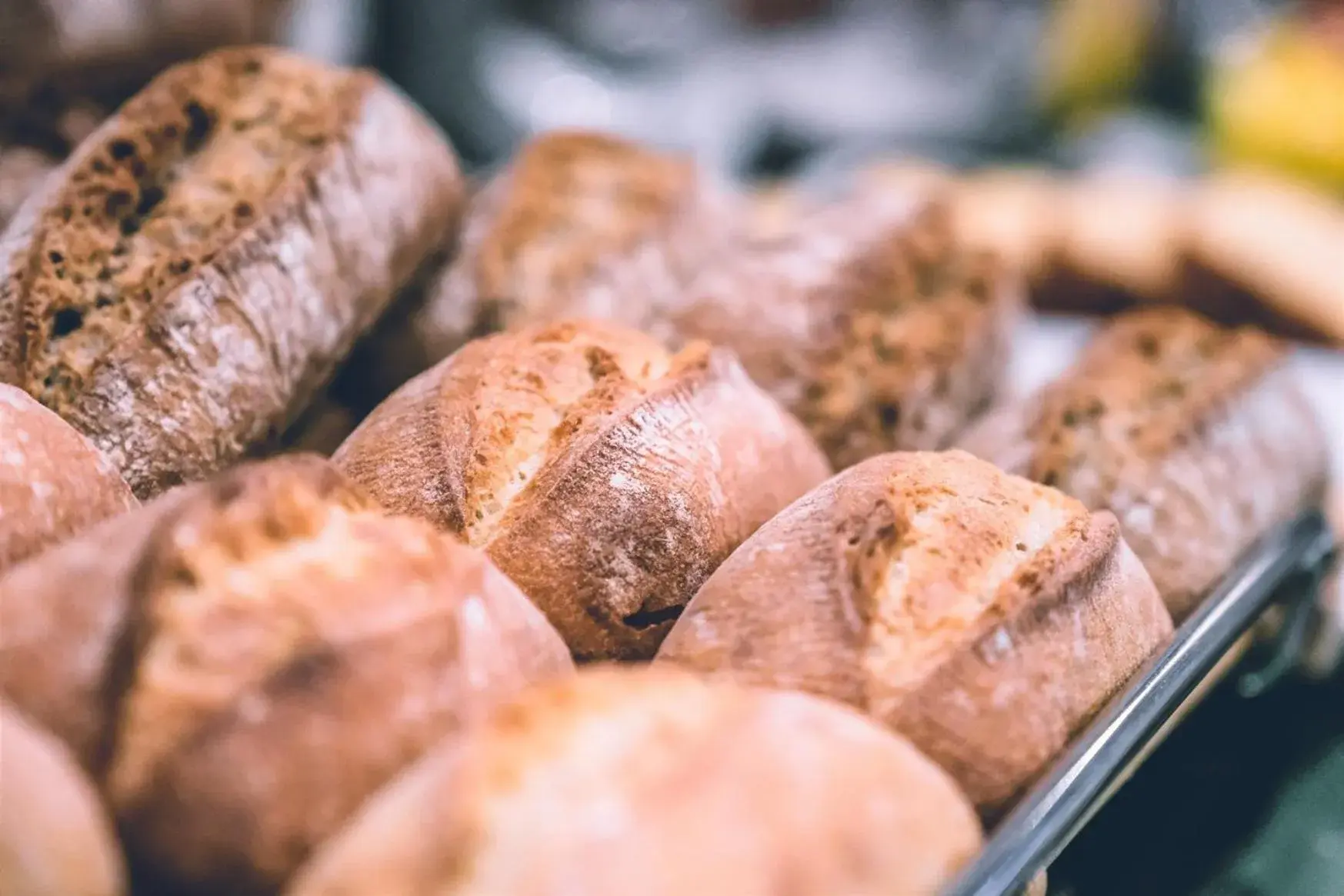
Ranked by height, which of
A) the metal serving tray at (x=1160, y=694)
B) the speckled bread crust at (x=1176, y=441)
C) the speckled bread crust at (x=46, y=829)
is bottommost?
the speckled bread crust at (x=46, y=829)

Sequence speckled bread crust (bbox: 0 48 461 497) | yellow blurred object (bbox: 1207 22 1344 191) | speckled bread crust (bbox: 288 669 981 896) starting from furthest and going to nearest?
yellow blurred object (bbox: 1207 22 1344 191), speckled bread crust (bbox: 0 48 461 497), speckled bread crust (bbox: 288 669 981 896)

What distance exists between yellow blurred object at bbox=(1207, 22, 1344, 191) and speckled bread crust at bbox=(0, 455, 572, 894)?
9.25ft

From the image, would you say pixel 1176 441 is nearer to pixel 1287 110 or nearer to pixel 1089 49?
pixel 1287 110

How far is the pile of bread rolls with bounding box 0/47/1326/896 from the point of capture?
2.18ft

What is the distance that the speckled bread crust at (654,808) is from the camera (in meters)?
0.60

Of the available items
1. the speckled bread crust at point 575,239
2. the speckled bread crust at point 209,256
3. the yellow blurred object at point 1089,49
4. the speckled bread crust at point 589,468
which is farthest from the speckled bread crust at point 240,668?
the yellow blurred object at point 1089,49

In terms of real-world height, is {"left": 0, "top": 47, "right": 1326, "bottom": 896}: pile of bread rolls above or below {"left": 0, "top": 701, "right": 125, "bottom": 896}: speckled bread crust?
above

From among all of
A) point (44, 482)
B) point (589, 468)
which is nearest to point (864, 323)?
point (589, 468)

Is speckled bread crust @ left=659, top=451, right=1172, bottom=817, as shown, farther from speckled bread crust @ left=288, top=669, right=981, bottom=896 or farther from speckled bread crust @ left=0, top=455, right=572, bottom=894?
speckled bread crust @ left=0, top=455, right=572, bottom=894

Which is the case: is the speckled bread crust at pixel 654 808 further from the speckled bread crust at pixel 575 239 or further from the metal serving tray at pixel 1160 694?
the speckled bread crust at pixel 575 239

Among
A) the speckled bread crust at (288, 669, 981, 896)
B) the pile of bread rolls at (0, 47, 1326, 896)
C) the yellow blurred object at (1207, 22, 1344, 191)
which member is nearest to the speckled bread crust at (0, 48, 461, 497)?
the pile of bread rolls at (0, 47, 1326, 896)

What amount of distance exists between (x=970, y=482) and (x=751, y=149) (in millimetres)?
2442

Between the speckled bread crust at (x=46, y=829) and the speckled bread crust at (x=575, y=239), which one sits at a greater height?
the speckled bread crust at (x=575, y=239)

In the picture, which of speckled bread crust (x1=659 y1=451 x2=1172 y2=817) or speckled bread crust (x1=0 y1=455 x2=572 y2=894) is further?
speckled bread crust (x1=659 y1=451 x2=1172 y2=817)
